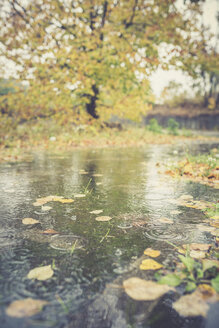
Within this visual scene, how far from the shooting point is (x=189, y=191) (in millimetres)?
2436

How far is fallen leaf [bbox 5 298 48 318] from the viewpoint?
0.76 metres

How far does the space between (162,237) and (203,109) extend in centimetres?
→ 2379

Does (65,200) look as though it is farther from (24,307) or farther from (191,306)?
(191,306)

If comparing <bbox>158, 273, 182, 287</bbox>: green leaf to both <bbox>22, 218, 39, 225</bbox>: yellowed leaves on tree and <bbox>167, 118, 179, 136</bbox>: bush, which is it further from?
<bbox>167, 118, 179, 136</bbox>: bush

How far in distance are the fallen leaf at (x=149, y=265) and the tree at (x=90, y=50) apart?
6.83 metres

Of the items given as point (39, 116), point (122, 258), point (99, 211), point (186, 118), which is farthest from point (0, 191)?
point (186, 118)

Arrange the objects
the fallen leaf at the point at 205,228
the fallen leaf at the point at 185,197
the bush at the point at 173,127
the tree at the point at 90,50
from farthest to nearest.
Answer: the bush at the point at 173,127 < the tree at the point at 90,50 < the fallen leaf at the point at 185,197 < the fallen leaf at the point at 205,228

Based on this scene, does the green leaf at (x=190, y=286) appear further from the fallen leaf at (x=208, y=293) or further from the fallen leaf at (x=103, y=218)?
the fallen leaf at (x=103, y=218)

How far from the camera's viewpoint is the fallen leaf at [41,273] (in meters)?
0.95

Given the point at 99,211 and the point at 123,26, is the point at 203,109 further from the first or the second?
the point at 99,211

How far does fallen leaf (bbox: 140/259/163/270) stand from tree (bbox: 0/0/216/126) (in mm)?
6834

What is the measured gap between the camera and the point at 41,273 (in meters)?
0.98

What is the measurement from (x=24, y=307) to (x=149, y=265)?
51cm

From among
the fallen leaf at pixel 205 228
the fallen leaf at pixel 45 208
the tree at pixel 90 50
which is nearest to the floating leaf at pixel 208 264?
the fallen leaf at pixel 205 228
